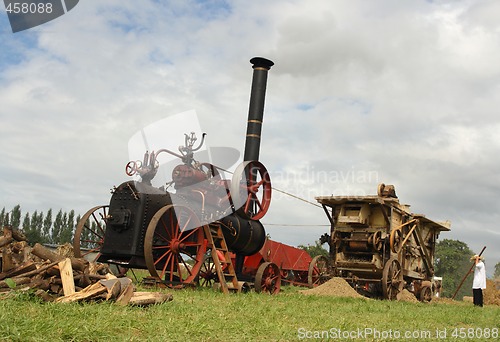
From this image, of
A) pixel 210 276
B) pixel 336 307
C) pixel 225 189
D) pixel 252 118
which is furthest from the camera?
pixel 252 118

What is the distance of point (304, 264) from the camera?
21.5 m

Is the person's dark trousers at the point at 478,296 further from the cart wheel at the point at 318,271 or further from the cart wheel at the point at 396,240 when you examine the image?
the cart wheel at the point at 318,271

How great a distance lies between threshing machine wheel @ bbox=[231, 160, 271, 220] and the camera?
11.3 metres

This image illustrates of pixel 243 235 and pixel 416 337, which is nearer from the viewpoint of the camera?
pixel 416 337

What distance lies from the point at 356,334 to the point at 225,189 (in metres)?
6.11

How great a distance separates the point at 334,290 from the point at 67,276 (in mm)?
7083

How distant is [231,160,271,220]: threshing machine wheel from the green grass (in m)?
3.52

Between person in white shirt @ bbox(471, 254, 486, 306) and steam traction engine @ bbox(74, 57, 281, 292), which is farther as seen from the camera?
person in white shirt @ bbox(471, 254, 486, 306)

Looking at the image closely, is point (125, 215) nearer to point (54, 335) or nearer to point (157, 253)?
point (157, 253)

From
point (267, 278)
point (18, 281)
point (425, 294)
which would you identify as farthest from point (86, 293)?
point (425, 294)

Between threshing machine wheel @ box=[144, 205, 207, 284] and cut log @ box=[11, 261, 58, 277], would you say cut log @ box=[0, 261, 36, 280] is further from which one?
threshing machine wheel @ box=[144, 205, 207, 284]

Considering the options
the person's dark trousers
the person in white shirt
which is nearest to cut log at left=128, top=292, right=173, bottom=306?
the person in white shirt

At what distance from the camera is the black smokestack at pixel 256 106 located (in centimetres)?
1374

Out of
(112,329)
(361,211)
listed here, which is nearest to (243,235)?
(361,211)
